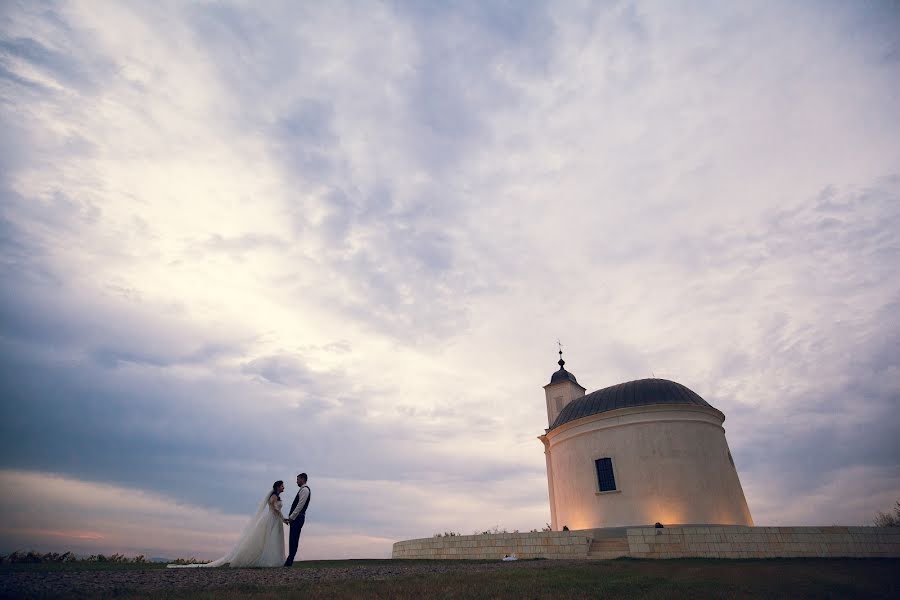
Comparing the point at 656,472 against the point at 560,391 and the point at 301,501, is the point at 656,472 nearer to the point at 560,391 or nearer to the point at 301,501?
the point at 560,391

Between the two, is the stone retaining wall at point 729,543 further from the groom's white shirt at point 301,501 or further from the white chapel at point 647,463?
the groom's white shirt at point 301,501

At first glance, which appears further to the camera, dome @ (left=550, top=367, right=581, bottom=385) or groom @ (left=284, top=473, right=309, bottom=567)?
dome @ (left=550, top=367, right=581, bottom=385)

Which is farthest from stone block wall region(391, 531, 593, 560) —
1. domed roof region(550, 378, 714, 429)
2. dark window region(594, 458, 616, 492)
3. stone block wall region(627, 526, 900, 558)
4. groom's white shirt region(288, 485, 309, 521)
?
groom's white shirt region(288, 485, 309, 521)

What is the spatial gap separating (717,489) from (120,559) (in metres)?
26.8

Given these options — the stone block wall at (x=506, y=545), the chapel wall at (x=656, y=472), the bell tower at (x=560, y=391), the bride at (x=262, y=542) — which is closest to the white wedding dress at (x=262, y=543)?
the bride at (x=262, y=542)

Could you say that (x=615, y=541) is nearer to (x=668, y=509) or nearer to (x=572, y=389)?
(x=668, y=509)

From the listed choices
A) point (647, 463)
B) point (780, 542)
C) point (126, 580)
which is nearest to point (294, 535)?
point (126, 580)

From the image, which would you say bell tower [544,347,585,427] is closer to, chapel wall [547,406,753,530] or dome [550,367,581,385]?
dome [550,367,581,385]

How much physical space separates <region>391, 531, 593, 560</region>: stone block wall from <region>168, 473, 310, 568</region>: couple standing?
35.7 ft

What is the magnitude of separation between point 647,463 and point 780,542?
8.66 meters

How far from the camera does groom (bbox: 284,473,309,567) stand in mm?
11820

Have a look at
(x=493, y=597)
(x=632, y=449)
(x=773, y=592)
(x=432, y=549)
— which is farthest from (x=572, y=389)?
(x=493, y=597)

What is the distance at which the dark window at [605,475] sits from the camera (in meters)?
25.7

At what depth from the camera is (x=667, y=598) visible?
23.6 ft
